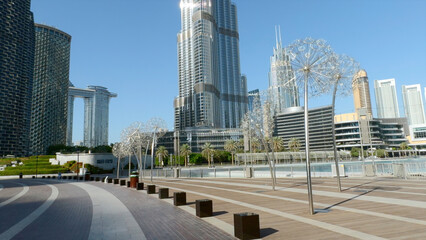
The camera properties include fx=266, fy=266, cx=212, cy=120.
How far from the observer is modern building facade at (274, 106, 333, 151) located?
529 ft

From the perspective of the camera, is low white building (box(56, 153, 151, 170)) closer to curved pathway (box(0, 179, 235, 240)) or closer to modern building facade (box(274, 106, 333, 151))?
curved pathway (box(0, 179, 235, 240))

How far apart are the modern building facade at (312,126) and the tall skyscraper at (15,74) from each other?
16213cm

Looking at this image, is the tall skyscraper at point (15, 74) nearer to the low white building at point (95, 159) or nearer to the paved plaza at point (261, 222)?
the low white building at point (95, 159)

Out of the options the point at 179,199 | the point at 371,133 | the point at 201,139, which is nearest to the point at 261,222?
the point at 179,199

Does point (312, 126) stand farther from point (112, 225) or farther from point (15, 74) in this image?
point (15, 74)

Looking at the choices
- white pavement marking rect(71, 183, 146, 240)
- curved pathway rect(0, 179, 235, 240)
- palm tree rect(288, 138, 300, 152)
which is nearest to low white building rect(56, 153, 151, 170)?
curved pathway rect(0, 179, 235, 240)

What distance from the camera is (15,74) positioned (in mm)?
163125

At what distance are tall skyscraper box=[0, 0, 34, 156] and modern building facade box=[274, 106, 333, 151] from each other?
162130mm

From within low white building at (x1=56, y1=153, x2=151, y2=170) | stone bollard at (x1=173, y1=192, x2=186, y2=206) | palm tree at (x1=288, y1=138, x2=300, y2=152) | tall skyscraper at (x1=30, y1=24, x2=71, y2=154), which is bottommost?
stone bollard at (x1=173, y1=192, x2=186, y2=206)

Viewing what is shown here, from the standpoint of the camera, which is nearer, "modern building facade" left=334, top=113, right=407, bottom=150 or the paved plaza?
the paved plaza

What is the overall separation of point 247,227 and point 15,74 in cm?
20022

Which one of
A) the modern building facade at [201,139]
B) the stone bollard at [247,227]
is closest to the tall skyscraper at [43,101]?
the modern building facade at [201,139]

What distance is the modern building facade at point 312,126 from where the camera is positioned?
529 feet

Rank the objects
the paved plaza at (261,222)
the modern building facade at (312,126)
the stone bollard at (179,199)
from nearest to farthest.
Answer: the paved plaza at (261,222) < the stone bollard at (179,199) < the modern building facade at (312,126)
